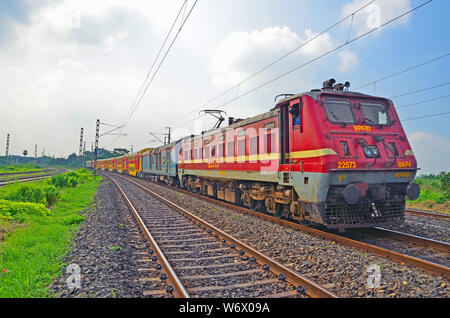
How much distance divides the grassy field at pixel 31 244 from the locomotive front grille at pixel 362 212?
5941 mm

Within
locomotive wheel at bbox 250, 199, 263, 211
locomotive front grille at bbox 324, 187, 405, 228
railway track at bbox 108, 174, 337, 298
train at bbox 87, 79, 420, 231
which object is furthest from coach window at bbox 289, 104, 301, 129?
locomotive wheel at bbox 250, 199, 263, 211

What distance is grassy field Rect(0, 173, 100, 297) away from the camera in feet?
15.6

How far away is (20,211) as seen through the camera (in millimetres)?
10609

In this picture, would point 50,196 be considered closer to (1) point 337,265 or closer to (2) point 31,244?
(2) point 31,244

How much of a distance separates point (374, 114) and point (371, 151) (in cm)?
132

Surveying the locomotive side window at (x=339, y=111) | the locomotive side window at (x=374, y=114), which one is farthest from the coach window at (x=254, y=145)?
the locomotive side window at (x=374, y=114)

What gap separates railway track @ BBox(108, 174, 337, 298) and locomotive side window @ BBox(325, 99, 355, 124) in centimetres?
401

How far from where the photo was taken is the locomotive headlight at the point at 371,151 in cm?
744

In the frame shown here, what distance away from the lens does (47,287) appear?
180 inches

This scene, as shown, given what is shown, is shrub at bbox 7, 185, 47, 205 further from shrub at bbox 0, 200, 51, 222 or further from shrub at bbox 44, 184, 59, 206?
shrub at bbox 0, 200, 51, 222

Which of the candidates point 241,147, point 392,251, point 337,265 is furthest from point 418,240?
point 241,147

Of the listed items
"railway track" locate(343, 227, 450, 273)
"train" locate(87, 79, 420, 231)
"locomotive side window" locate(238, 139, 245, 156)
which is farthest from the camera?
"locomotive side window" locate(238, 139, 245, 156)

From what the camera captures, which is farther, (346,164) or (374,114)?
(374,114)

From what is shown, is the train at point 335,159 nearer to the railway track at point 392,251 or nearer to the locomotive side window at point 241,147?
the railway track at point 392,251
